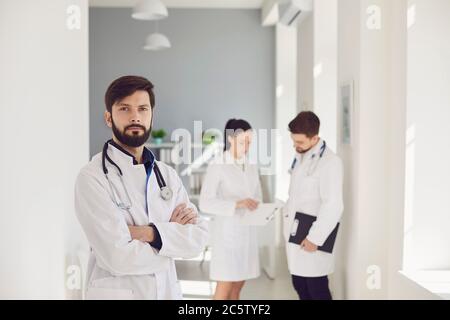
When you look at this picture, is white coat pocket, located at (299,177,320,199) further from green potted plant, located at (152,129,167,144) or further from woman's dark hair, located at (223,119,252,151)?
green potted plant, located at (152,129,167,144)

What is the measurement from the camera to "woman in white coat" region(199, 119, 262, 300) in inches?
121

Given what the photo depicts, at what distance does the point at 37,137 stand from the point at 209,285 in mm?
1765

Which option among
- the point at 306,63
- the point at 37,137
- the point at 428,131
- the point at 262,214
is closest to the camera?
the point at 37,137

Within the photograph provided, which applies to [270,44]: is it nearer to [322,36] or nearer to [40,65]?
[322,36]

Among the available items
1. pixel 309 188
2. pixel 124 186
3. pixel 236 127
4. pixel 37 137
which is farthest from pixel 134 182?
pixel 309 188

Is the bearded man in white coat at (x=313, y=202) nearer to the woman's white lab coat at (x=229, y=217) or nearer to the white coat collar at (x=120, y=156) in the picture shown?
the woman's white lab coat at (x=229, y=217)

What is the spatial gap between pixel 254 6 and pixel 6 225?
14.5 feet

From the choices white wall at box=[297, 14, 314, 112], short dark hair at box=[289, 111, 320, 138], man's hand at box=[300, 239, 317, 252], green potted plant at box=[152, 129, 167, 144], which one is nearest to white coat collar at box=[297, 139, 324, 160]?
short dark hair at box=[289, 111, 320, 138]

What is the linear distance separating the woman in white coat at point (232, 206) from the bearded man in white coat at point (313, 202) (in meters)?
0.22

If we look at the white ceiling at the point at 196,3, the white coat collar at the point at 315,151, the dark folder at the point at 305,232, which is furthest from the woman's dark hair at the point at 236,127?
the white ceiling at the point at 196,3

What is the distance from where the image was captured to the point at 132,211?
151 cm

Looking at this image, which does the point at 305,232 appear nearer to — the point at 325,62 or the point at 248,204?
the point at 248,204
